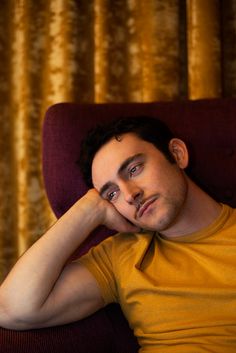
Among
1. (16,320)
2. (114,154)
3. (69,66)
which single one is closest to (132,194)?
(114,154)

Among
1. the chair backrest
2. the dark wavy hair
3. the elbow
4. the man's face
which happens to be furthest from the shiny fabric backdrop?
the elbow

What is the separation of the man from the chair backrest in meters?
0.07

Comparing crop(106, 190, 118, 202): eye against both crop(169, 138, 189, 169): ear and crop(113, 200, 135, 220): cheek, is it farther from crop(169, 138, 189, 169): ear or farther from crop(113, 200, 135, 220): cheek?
crop(169, 138, 189, 169): ear

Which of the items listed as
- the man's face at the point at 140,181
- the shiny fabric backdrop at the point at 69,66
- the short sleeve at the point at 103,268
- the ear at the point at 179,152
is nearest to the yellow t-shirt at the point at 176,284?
the short sleeve at the point at 103,268

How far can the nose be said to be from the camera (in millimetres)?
1342

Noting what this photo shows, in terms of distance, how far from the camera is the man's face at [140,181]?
1.34 metres

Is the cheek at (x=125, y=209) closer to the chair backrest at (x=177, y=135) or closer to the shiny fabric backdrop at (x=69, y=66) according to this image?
the chair backrest at (x=177, y=135)

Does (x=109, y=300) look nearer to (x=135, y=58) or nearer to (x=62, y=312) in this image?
(x=62, y=312)

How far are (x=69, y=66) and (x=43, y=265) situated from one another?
3.99 feet

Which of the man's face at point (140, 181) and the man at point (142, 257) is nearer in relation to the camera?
the man at point (142, 257)

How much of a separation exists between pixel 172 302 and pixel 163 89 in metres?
1.19

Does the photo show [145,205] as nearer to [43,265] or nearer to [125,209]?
[125,209]

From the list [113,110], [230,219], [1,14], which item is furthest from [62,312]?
[1,14]

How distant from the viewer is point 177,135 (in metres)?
1.59
